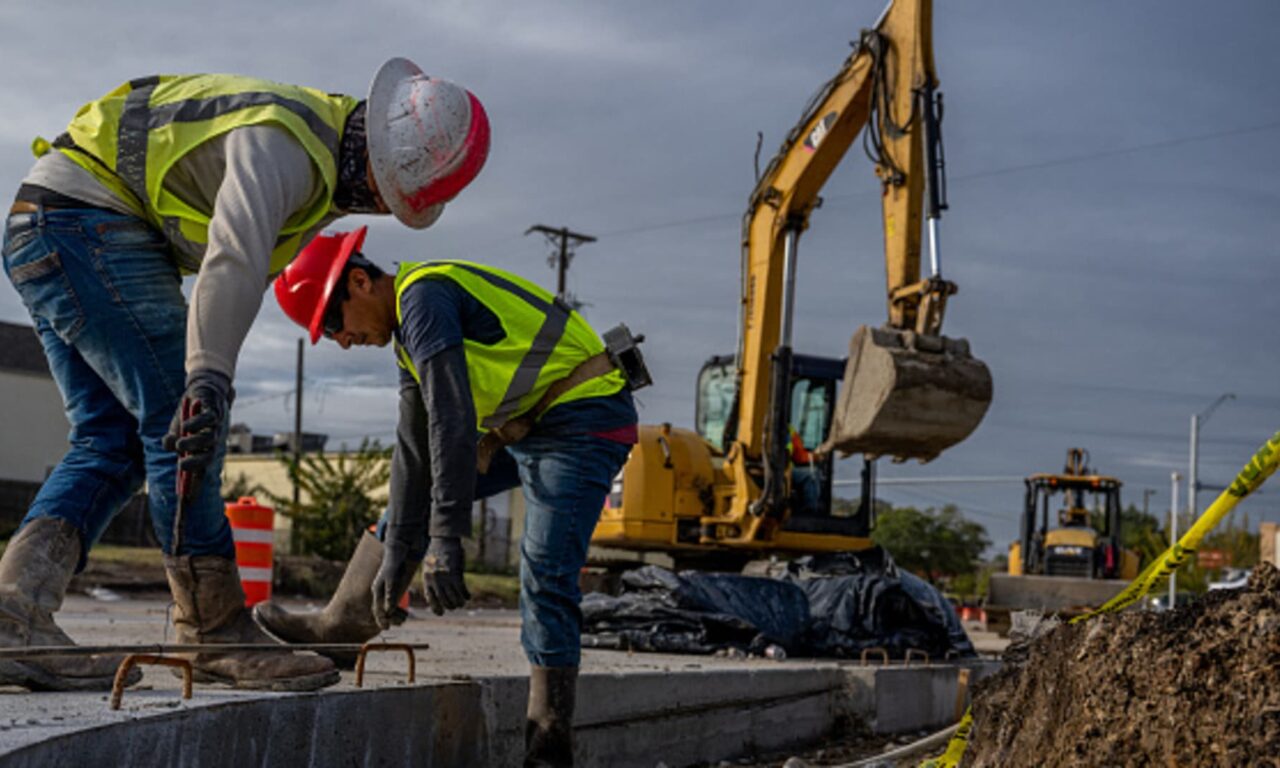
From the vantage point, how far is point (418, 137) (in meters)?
3.68

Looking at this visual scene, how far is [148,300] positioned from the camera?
3633 mm

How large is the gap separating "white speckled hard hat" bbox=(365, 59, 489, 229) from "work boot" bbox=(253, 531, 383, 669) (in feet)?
4.41

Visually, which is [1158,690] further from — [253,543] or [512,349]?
[253,543]

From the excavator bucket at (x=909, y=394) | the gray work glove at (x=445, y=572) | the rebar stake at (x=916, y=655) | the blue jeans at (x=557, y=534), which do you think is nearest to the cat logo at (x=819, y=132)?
the excavator bucket at (x=909, y=394)

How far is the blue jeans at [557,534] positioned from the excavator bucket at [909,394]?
5651 mm

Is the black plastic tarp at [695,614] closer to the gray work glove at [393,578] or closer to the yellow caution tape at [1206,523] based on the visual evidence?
the gray work glove at [393,578]

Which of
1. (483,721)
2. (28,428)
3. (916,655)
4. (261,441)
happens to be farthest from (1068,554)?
(261,441)

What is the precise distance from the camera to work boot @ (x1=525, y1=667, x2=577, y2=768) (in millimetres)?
4098

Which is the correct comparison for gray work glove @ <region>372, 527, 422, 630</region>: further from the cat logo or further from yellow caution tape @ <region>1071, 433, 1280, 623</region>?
the cat logo

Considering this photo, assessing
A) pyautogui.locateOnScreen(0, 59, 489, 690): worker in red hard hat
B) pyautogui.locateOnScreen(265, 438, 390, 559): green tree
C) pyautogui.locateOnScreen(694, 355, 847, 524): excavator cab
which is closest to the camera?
pyautogui.locateOnScreen(0, 59, 489, 690): worker in red hard hat

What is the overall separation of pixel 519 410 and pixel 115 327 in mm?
1189

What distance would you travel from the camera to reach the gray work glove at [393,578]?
12.8 feet

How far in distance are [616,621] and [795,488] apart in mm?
5253

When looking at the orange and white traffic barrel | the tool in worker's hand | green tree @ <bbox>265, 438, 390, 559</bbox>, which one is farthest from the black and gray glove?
green tree @ <bbox>265, 438, 390, 559</bbox>
